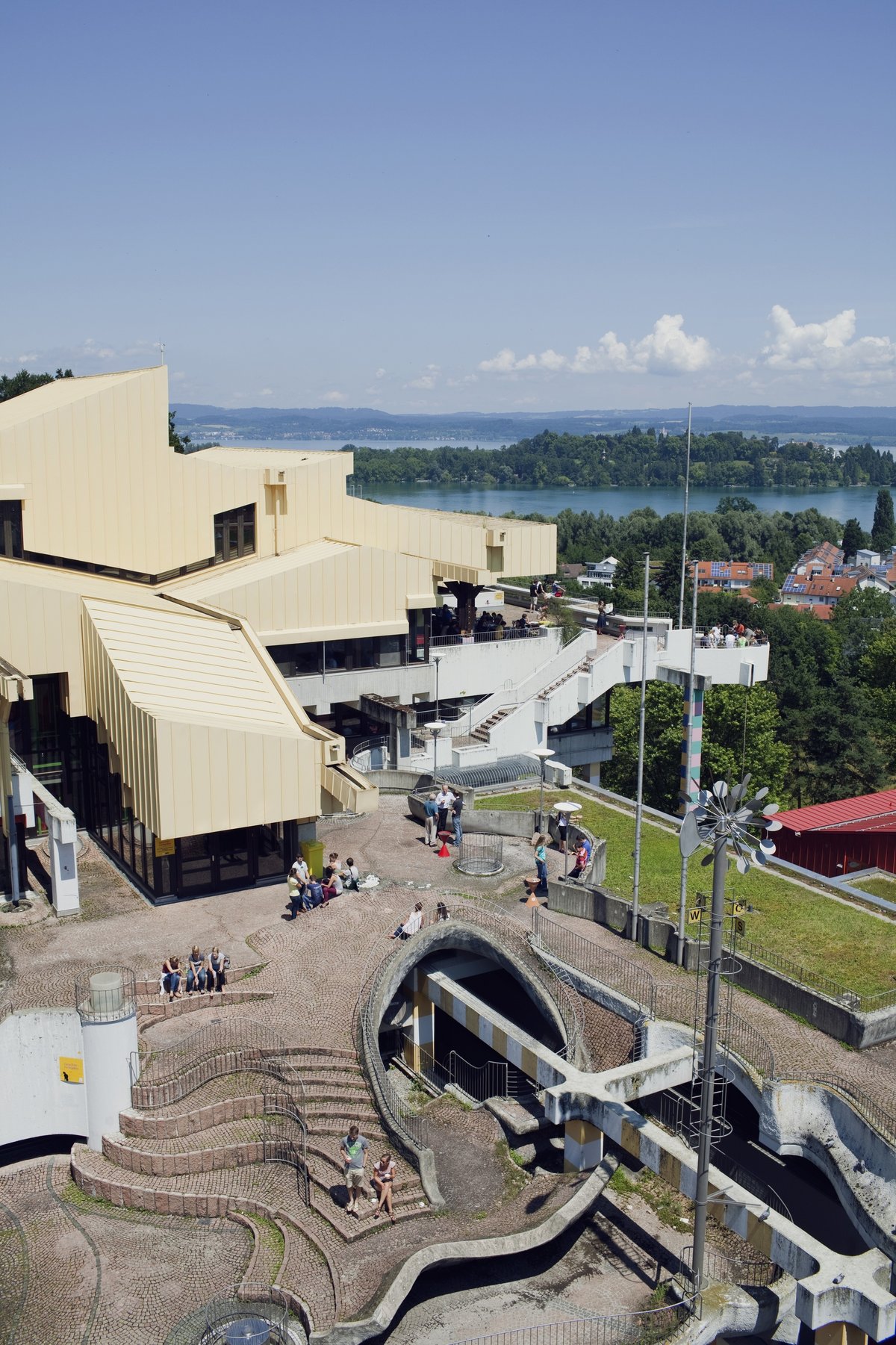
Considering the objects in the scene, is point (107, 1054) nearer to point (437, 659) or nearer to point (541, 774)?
point (541, 774)

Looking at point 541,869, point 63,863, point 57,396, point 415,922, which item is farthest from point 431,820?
point 57,396

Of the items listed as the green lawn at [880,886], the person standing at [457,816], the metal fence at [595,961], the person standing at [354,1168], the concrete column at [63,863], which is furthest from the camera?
the green lawn at [880,886]

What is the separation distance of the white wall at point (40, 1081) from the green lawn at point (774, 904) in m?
14.8

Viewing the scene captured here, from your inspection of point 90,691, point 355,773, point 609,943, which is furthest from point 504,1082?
point 90,691

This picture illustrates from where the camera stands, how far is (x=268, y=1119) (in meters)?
22.2

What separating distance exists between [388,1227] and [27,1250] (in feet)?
20.7

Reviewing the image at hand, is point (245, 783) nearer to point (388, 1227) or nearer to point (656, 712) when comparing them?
point (388, 1227)

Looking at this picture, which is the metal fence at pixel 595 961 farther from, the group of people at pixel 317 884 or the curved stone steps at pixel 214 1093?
the curved stone steps at pixel 214 1093

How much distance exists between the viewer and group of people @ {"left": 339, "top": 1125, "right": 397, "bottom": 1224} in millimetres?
19953

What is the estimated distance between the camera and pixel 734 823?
1778cm

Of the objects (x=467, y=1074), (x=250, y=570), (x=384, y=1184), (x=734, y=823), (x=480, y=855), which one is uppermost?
(x=250, y=570)

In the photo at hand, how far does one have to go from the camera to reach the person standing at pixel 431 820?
109ft

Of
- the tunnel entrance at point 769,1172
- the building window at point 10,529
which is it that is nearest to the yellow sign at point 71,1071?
the tunnel entrance at point 769,1172

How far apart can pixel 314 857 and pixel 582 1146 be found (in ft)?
34.6
